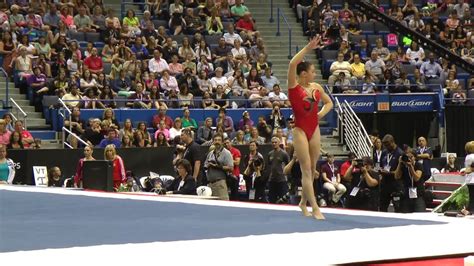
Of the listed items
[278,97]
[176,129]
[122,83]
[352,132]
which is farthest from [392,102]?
[122,83]

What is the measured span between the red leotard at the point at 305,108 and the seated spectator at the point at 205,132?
31.2ft

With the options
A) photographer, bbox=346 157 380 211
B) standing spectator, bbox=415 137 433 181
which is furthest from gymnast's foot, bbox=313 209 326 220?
standing spectator, bbox=415 137 433 181

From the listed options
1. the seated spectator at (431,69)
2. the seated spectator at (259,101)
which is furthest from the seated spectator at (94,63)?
the seated spectator at (431,69)

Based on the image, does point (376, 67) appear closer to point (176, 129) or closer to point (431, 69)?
point (431, 69)

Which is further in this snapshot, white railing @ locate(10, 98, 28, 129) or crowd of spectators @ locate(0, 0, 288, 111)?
crowd of spectators @ locate(0, 0, 288, 111)

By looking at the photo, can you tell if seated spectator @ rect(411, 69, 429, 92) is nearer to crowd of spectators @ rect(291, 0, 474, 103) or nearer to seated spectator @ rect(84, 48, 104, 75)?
crowd of spectators @ rect(291, 0, 474, 103)

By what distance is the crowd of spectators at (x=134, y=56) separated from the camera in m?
20.1

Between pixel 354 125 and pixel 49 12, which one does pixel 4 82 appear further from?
pixel 354 125

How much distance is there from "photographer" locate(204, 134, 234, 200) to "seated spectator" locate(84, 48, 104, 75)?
5149 millimetres

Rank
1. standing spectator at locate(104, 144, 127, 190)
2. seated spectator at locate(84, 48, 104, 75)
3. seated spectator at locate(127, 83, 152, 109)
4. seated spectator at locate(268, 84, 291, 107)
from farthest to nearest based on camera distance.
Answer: seated spectator at locate(268, 84, 291, 107)
seated spectator at locate(84, 48, 104, 75)
seated spectator at locate(127, 83, 152, 109)
standing spectator at locate(104, 144, 127, 190)

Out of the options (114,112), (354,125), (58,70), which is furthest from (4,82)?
(354,125)

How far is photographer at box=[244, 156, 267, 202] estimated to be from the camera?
1738cm

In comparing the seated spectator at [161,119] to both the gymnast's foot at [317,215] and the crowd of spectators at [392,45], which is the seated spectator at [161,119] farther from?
the gymnast's foot at [317,215]

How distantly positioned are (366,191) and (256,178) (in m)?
2.56
